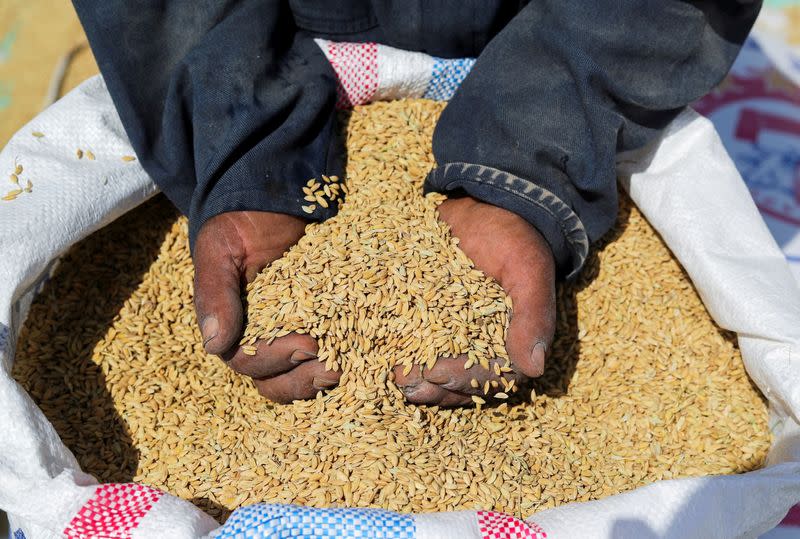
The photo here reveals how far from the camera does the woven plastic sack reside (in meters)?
1.38

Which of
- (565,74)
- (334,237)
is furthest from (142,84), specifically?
(565,74)

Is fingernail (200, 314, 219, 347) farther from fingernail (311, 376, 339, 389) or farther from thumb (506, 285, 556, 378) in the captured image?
thumb (506, 285, 556, 378)

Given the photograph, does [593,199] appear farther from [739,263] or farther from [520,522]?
[520,522]

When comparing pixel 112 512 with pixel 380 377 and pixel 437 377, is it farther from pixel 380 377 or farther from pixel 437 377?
pixel 437 377

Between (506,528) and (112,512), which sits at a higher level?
(112,512)

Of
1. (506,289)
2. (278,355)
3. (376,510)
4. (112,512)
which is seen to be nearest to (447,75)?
(506,289)

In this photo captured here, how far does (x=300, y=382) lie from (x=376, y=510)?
37 centimetres

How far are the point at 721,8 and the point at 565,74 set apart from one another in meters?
0.42

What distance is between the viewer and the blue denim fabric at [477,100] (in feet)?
5.86

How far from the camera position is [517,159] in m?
1.83

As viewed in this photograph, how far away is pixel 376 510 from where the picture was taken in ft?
4.64

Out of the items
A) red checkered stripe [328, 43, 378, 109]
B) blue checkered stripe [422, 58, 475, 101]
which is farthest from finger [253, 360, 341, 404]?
blue checkered stripe [422, 58, 475, 101]

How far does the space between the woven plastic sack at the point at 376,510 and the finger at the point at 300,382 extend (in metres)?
0.32

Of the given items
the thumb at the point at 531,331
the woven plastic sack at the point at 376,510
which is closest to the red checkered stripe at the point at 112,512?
the woven plastic sack at the point at 376,510
